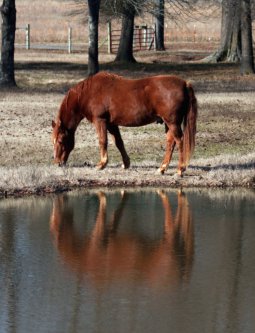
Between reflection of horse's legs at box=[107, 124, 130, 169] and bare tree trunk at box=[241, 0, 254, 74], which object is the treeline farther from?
reflection of horse's legs at box=[107, 124, 130, 169]

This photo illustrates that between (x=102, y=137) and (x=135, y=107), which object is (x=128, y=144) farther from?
(x=135, y=107)

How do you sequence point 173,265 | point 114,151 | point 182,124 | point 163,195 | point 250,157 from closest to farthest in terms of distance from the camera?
1. point 173,265
2. point 163,195
3. point 182,124
4. point 250,157
5. point 114,151

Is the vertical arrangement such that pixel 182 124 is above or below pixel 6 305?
above

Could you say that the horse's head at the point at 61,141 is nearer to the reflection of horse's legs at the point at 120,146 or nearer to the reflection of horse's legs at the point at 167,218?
the reflection of horse's legs at the point at 120,146

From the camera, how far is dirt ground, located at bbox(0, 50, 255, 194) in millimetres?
13469

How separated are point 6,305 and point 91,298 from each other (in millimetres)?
736

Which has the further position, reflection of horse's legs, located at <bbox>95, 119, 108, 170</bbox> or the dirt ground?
reflection of horse's legs, located at <bbox>95, 119, 108, 170</bbox>

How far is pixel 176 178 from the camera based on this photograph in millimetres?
13633

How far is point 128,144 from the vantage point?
1744cm

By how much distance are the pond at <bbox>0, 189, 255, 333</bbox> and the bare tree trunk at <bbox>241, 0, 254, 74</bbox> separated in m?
21.7

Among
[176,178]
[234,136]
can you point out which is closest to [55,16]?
[234,136]

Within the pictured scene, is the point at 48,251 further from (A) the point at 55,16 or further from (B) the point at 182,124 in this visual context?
(A) the point at 55,16

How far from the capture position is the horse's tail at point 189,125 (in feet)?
44.1

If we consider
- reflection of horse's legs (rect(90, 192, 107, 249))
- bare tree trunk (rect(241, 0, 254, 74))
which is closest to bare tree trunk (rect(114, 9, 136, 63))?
bare tree trunk (rect(241, 0, 254, 74))
